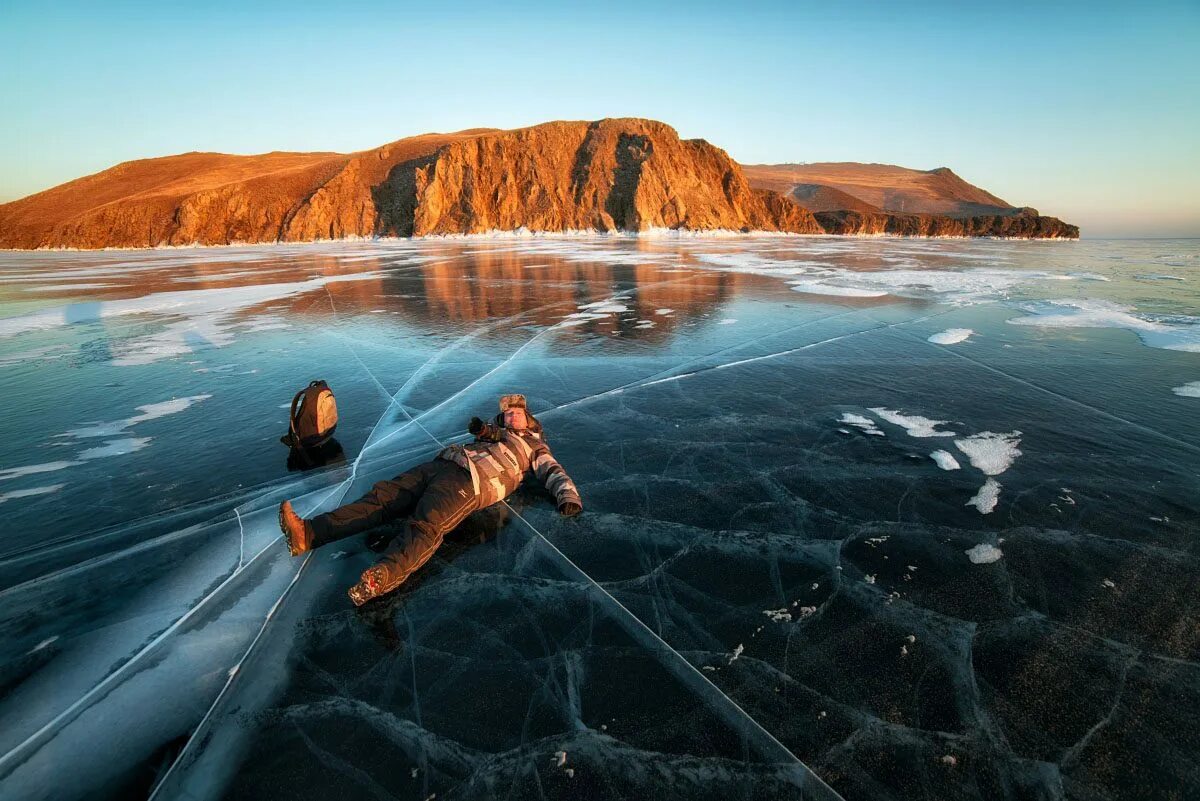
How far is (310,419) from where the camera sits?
204 inches

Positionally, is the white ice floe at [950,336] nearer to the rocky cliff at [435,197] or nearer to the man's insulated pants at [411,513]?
the man's insulated pants at [411,513]

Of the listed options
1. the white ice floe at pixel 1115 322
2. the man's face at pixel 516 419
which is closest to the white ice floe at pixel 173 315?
the man's face at pixel 516 419

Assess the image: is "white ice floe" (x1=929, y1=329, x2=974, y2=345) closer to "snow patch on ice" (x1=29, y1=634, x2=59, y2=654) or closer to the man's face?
the man's face

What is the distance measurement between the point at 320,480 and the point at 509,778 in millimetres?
3620

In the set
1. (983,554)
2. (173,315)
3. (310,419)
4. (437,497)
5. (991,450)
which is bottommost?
(983,554)

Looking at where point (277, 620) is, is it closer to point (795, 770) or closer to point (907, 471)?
point (795, 770)

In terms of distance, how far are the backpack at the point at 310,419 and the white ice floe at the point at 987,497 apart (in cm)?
624

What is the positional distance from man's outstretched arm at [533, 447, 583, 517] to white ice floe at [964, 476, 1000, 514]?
338 centimetres

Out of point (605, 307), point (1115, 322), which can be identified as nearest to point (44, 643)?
point (605, 307)

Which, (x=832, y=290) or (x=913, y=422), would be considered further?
(x=832, y=290)

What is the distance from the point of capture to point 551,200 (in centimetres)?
8694

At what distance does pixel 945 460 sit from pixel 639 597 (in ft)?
12.4

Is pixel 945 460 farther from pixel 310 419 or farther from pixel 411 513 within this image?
pixel 310 419

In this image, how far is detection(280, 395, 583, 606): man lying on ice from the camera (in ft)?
11.3
